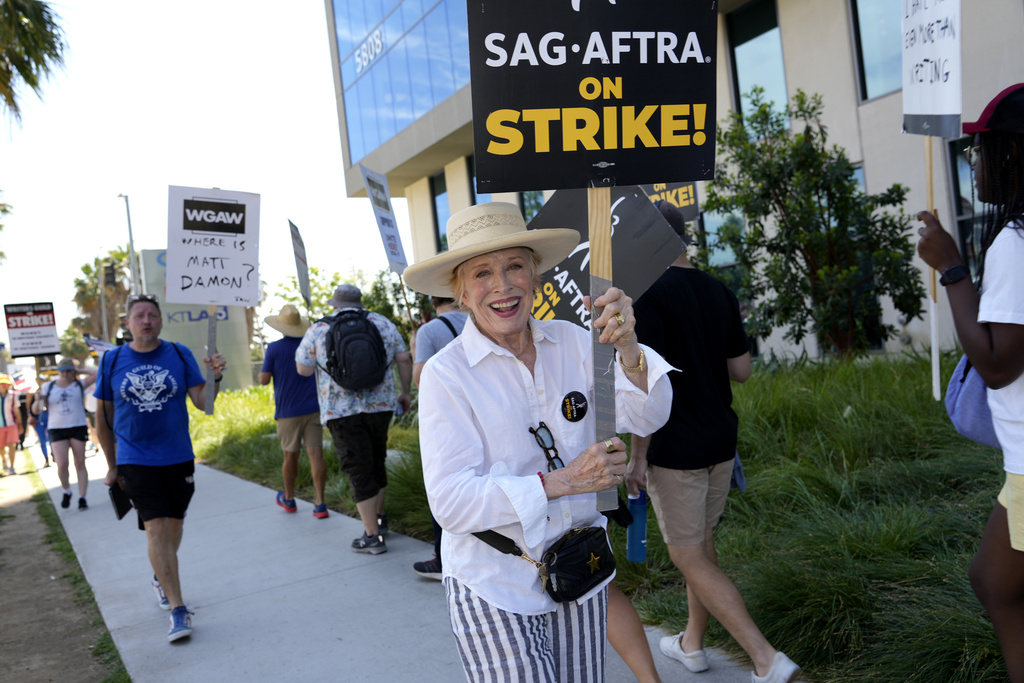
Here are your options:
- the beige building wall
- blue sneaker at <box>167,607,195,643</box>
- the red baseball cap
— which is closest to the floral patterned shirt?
blue sneaker at <box>167,607,195,643</box>

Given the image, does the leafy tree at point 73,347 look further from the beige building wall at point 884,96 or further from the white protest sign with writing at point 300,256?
the beige building wall at point 884,96

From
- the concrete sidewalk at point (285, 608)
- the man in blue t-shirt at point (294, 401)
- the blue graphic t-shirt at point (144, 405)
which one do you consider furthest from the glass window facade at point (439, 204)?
the blue graphic t-shirt at point (144, 405)

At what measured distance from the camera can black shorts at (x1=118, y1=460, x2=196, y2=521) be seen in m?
5.02

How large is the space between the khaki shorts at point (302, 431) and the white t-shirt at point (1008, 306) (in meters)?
6.54

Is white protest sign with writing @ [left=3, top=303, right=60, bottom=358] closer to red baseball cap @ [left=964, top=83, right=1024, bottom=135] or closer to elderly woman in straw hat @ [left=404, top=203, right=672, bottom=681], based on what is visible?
elderly woman in straw hat @ [left=404, top=203, right=672, bottom=681]

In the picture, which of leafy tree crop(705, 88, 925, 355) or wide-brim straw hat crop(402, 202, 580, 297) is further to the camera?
leafy tree crop(705, 88, 925, 355)

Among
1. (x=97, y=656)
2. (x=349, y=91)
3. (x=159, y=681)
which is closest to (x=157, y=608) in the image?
(x=97, y=656)

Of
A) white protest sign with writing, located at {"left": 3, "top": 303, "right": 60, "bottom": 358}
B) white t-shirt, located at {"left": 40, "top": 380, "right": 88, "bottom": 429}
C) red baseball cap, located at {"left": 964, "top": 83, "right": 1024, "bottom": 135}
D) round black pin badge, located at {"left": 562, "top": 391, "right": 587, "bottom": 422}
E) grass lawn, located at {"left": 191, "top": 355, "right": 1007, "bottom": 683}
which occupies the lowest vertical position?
grass lawn, located at {"left": 191, "top": 355, "right": 1007, "bottom": 683}

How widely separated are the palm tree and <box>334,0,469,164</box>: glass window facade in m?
7.68

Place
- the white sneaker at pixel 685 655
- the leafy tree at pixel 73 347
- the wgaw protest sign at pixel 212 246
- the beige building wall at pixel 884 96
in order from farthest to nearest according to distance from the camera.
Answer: the leafy tree at pixel 73 347 → the beige building wall at pixel 884 96 → the wgaw protest sign at pixel 212 246 → the white sneaker at pixel 685 655

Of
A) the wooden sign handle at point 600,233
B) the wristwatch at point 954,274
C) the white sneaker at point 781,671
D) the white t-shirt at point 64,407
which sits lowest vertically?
the white sneaker at point 781,671

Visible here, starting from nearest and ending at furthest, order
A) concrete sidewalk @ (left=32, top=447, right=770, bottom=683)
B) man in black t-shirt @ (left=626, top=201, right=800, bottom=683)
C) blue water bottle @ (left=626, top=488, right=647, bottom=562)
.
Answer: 1. man in black t-shirt @ (left=626, top=201, right=800, bottom=683)
2. blue water bottle @ (left=626, top=488, right=647, bottom=562)
3. concrete sidewalk @ (left=32, top=447, right=770, bottom=683)

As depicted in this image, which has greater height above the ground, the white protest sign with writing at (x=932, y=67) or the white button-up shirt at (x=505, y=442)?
the white protest sign with writing at (x=932, y=67)

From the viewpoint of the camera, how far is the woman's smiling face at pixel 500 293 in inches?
94.1
